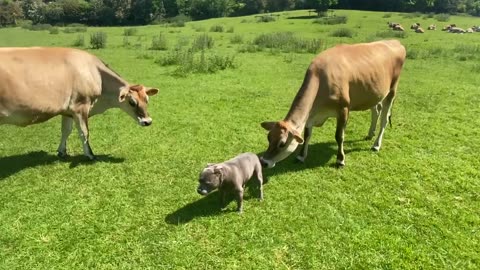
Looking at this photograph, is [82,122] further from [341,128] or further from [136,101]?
[341,128]

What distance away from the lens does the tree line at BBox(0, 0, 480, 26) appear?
218ft

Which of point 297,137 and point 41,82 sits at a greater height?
point 41,82

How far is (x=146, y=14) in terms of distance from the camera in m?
73.9

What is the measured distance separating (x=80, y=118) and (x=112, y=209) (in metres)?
2.26

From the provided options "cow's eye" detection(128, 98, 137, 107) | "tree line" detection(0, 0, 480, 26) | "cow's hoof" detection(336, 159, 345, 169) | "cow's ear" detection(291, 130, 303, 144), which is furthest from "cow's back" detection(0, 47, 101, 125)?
"tree line" detection(0, 0, 480, 26)

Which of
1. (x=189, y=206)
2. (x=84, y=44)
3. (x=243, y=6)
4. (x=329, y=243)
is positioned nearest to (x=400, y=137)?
(x=329, y=243)

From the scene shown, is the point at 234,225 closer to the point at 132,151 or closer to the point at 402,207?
the point at 402,207

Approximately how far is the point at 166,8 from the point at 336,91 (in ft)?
261

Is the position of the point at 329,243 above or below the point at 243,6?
below

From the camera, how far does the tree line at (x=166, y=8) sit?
218 ft

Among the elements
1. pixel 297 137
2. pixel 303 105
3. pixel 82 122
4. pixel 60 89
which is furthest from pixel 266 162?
pixel 60 89

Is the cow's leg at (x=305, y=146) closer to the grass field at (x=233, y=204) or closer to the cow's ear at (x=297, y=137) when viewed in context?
the grass field at (x=233, y=204)

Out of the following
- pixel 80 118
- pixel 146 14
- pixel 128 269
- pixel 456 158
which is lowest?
pixel 128 269

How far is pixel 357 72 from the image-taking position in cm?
706
